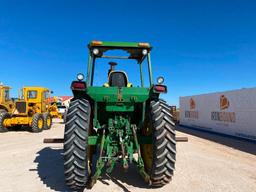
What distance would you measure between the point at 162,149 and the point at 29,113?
14.3 meters

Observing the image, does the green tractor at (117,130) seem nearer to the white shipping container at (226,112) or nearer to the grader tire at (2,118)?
the white shipping container at (226,112)

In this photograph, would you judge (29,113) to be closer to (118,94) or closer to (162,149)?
(118,94)

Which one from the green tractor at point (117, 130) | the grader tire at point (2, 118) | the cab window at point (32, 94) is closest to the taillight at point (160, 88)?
the green tractor at point (117, 130)

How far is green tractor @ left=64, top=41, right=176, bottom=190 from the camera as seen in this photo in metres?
4.25

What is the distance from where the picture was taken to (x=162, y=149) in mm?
4281

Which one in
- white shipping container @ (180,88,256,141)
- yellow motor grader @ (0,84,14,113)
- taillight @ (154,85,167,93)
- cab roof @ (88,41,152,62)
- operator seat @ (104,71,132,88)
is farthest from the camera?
yellow motor grader @ (0,84,14,113)

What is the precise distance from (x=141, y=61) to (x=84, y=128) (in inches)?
107

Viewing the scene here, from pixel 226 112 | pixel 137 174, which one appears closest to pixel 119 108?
pixel 137 174

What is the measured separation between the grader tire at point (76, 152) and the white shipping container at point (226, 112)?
10508 mm

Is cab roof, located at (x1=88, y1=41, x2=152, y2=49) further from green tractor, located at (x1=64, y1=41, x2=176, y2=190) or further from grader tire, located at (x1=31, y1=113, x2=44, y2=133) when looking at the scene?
grader tire, located at (x1=31, y1=113, x2=44, y2=133)

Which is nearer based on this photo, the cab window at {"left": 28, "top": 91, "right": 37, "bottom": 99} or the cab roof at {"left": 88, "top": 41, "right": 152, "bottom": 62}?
the cab roof at {"left": 88, "top": 41, "right": 152, "bottom": 62}

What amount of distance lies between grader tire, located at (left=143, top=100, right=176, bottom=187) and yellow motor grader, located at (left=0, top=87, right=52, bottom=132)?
40.3ft

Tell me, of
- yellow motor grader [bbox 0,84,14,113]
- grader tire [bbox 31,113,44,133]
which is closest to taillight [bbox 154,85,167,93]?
grader tire [bbox 31,113,44,133]

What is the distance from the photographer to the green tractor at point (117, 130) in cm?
425
